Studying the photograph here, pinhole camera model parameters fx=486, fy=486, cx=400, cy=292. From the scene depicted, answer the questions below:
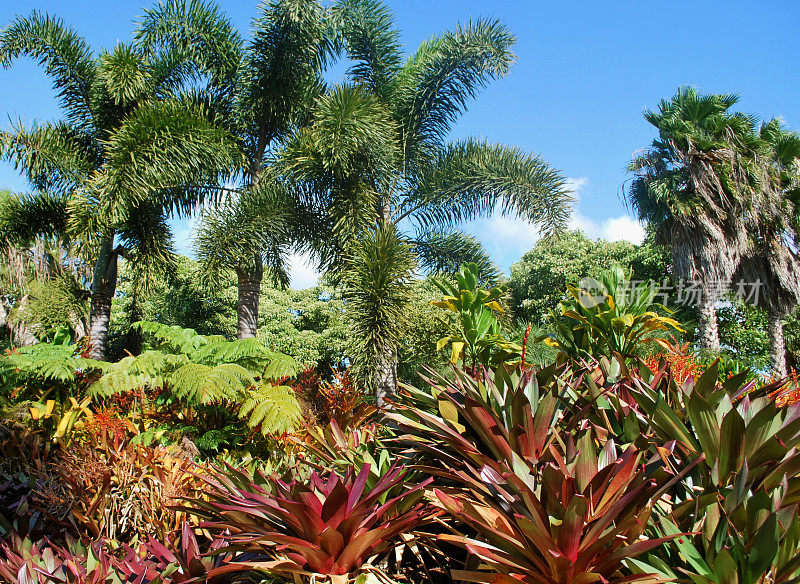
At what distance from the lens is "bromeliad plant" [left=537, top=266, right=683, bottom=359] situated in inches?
185

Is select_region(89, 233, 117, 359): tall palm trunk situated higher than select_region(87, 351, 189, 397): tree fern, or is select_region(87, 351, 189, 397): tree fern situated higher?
select_region(89, 233, 117, 359): tall palm trunk

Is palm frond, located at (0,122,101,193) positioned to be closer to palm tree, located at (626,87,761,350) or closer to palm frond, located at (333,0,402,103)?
palm frond, located at (333,0,402,103)

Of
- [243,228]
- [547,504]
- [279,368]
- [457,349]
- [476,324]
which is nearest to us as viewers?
[547,504]

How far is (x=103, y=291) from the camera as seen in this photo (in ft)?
35.8

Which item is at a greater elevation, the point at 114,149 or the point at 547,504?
the point at 114,149

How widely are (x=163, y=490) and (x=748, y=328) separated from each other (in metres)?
20.6

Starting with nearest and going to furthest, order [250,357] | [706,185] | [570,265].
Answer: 1. [250,357]
2. [706,185]
3. [570,265]

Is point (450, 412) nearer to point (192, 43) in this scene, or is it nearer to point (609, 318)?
point (609, 318)

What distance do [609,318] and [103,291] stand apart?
10.7m

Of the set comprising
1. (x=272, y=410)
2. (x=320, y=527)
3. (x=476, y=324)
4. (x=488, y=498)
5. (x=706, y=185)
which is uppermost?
(x=706, y=185)

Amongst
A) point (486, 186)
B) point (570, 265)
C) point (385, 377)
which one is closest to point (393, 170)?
point (486, 186)

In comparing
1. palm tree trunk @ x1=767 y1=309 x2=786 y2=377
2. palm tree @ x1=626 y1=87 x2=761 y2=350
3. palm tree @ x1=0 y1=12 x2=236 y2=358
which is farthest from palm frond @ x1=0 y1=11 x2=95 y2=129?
palm tree trunk @ x1=767 y1=309 x2=786 y2=377

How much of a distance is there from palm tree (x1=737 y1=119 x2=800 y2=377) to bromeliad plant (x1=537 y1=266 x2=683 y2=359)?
36.6 feet

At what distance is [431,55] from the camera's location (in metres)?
10.2
